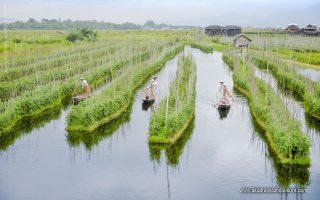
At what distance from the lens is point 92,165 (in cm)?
1927

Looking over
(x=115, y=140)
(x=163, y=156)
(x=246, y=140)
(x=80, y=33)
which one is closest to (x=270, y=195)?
(x=163, y=156)

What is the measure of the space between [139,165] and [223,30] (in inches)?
3745

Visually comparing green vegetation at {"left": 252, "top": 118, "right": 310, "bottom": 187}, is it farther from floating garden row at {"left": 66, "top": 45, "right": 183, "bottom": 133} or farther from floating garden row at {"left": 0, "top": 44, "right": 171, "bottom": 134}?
floating garden row at {"left": 0, "top": 44, "right": 171, "bottom": 134}

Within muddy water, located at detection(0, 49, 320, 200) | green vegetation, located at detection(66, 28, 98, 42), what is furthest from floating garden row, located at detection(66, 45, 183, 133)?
green vegetation, located at detection(66, 28, 98, 42)

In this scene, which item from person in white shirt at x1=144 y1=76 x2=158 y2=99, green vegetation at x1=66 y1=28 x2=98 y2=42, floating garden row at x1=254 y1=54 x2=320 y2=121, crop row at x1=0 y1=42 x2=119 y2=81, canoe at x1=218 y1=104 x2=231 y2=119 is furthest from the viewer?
green vegetation at x1=66 y1=28 x2=98 y2=42

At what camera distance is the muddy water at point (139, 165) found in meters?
16.5

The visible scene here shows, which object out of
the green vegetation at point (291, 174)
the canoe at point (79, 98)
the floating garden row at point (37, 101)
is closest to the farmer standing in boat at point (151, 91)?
the canoe at point (79, 98)

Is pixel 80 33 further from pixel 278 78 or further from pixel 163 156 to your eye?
pixel 163 156

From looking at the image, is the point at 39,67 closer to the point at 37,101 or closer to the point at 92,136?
the point at 37,101

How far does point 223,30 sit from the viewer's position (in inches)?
4365

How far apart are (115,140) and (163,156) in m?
3.79

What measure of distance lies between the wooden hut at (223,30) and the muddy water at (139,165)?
85415 millimetres

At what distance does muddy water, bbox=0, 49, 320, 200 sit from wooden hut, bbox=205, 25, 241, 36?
85415 millimetres

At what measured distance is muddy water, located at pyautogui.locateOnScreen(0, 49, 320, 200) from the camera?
16547mm
